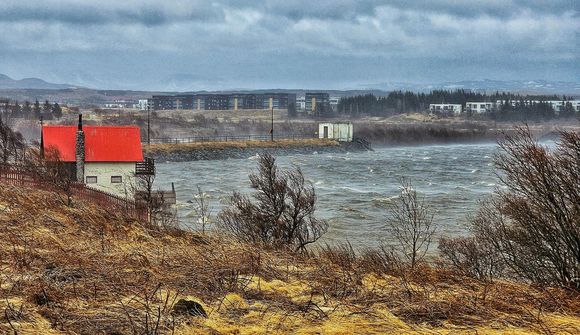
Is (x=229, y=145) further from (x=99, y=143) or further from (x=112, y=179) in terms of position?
(x=112, y=179)

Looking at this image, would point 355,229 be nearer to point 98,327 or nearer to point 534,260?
point 534,260

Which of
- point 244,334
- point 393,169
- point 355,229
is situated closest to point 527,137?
point 244,334

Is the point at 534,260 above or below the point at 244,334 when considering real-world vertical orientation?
below

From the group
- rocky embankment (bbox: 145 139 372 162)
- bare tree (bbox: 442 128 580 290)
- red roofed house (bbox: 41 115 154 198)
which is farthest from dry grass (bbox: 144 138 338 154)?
bare tree (bbox: 442 128 580 290)

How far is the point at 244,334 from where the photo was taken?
725 cm

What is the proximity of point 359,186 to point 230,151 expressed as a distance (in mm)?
47716

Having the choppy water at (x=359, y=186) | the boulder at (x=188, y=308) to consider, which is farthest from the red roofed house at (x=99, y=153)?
the boulder at (x=188, y=308)

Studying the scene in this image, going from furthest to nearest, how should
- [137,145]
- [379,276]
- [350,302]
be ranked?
[137,145]
[379,276]
[350,302]

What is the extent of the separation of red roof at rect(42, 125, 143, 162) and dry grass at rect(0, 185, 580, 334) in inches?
1047

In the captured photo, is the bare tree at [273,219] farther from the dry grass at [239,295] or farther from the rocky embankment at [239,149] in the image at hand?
the rocky embankment at [239,149]

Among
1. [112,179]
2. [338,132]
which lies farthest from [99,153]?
[338,132]

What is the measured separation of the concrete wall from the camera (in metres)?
38.2

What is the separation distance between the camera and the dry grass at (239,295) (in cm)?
742

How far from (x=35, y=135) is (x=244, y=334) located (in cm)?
11937
